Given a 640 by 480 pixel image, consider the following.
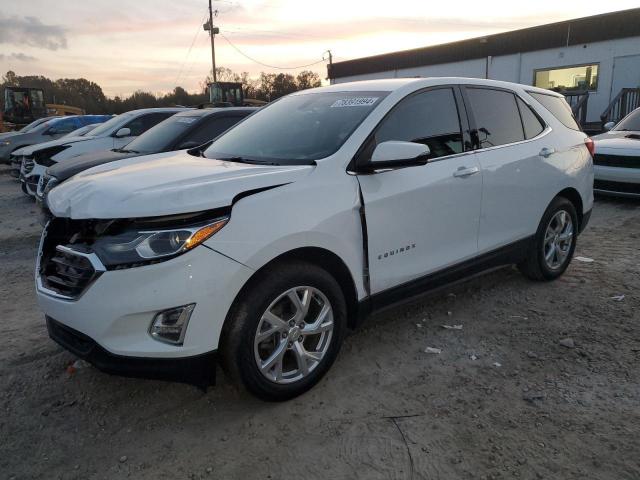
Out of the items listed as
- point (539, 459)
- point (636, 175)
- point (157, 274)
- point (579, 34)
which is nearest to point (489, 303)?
point (539, 459)

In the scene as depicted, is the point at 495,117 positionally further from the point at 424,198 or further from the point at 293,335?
the point at 293,335

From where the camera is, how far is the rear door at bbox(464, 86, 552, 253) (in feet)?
13.2

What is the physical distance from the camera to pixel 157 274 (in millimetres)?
2461

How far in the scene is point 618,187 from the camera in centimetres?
853

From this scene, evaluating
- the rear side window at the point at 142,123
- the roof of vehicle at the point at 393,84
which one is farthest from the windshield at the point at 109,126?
the roof of vehicle at the point at 393,84

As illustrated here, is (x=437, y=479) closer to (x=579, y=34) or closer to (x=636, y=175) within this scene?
(x=636, y=175)

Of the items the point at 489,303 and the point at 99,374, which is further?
the point at 489,303

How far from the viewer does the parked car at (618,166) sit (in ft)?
27.2

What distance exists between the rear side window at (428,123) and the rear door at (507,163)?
0.73 ft

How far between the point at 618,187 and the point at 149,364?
8.42m

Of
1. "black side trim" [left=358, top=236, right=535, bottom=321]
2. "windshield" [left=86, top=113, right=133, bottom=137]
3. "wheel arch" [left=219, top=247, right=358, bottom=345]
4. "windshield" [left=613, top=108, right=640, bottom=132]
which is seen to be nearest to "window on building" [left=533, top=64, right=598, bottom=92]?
"windshield" [left=613, top=108, right=640, bottom=132]

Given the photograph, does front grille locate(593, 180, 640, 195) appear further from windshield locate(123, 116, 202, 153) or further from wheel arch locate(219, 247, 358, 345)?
wheel arch locate(219, 247, 358, 345)

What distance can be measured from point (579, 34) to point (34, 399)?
81.9 ft

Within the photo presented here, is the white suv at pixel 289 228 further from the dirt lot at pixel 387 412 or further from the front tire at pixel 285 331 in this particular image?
the dirt lot at pixel 387 412
